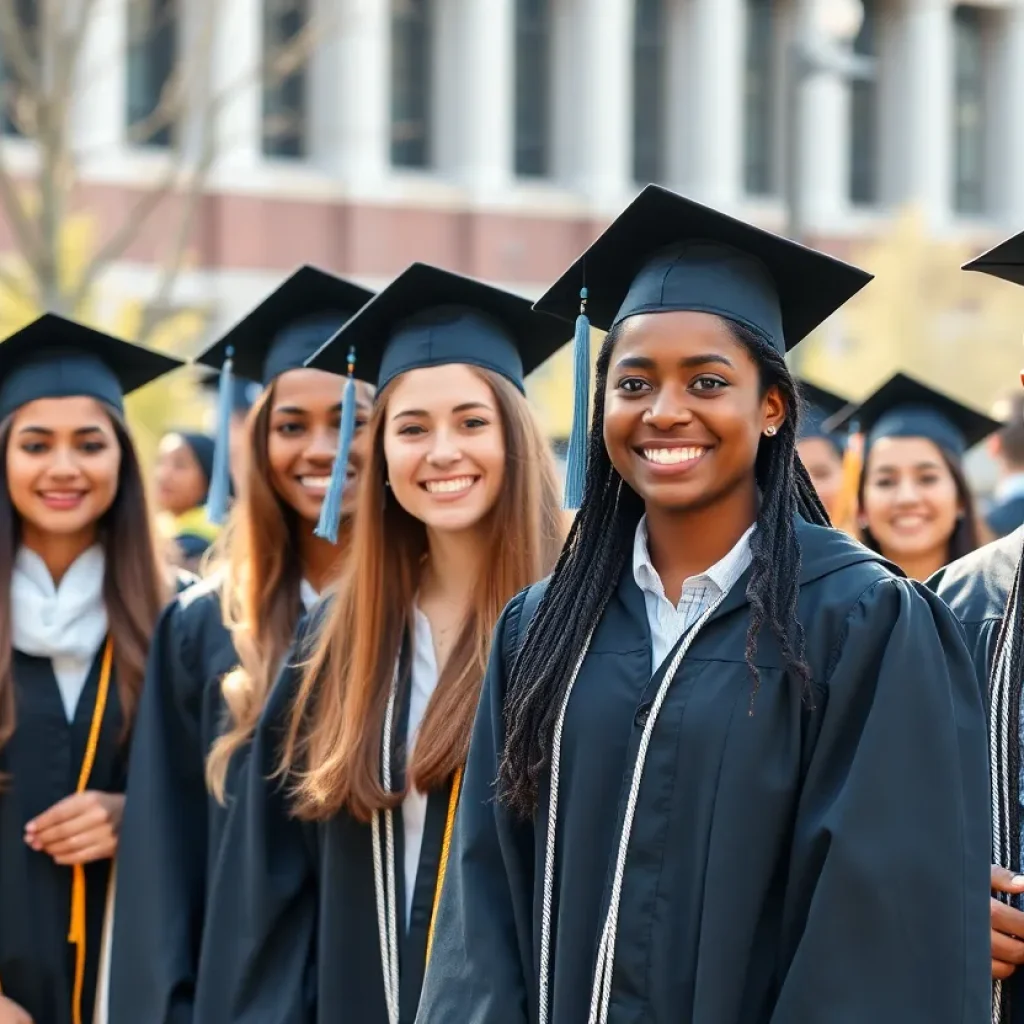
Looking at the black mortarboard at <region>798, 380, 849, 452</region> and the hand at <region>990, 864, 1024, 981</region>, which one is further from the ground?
the black mortarboard at <region>798, 380, 849, 452</region>

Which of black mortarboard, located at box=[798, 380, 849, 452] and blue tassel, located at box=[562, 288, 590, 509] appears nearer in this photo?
blue tassel, located at box=[562, 288, 590, 509]

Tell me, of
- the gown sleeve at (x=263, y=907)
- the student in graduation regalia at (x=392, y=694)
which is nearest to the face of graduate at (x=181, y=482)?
the student in graduation regalia at (x=392, y=694)

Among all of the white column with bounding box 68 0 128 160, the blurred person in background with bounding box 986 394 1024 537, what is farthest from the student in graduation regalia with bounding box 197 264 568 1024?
the white column with bounding box 68 0 128 160

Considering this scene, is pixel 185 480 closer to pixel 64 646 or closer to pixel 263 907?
pixel 64 646

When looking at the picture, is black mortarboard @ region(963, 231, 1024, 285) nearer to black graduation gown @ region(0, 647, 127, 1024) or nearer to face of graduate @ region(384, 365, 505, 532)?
face of graduate @ region(384, 365, 505, 532)

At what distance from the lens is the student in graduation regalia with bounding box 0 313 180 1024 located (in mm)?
4070

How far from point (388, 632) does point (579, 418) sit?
786mm


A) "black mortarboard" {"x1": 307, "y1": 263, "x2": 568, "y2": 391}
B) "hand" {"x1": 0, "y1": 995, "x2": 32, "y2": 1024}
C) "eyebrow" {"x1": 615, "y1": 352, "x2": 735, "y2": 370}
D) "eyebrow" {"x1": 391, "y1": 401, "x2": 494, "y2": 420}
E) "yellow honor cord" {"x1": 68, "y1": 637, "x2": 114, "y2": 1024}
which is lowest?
"hand" {"x1": 0, "y1": 995, "x2": 32, "y2": 1024}

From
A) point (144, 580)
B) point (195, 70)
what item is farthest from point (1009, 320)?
point (144, 580)

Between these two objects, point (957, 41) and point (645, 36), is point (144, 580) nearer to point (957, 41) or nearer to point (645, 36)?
point (645, 36)

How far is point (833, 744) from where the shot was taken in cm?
255

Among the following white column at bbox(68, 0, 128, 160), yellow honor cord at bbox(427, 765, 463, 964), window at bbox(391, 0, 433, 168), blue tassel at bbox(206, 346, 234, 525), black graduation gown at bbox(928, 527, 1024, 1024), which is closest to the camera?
black graduation gown at bbox(928, 527, 1024, 1024)

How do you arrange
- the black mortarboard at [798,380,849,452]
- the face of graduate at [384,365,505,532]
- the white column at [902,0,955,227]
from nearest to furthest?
the face of graduate at [384,365,505,532], the black mortarboard at [798,380,849,452], the white column at [902,0,955,227]

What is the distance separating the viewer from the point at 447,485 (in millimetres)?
3613
